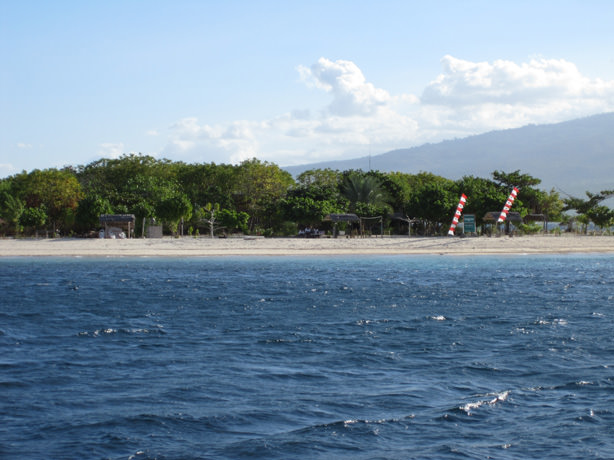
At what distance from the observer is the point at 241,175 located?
6444 cm

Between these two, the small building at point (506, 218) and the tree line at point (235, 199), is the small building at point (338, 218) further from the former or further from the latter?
the small building at point (506, 218)

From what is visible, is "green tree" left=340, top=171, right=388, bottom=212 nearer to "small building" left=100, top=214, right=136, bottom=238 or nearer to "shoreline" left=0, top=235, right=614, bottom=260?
"shoreline" left=0, top=235, right=614, bottom=260

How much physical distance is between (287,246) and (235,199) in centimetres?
1654

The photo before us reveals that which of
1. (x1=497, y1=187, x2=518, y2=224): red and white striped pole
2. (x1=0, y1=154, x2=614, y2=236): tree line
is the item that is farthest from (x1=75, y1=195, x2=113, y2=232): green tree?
(x1=497, y1=187, x2=518, y2=224): red and white striped pole

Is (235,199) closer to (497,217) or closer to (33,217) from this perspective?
(33,217)

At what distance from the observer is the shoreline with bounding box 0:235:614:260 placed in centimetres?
4591

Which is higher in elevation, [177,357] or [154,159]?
[154,159]

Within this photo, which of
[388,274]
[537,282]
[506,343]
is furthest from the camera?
[388,274]

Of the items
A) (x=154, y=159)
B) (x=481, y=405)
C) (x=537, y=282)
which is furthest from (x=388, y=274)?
(x=154, y=159)

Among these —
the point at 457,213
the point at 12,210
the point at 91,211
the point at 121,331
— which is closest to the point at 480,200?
the point at 457,213

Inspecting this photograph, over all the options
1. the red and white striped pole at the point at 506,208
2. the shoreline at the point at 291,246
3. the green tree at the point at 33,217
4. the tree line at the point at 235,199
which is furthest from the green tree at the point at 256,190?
the red and white striped pole at the point at 506,208

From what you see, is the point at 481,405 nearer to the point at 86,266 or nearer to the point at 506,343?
the point at 506,343

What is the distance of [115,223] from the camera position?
168ft

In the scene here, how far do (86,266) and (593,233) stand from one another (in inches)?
1766
